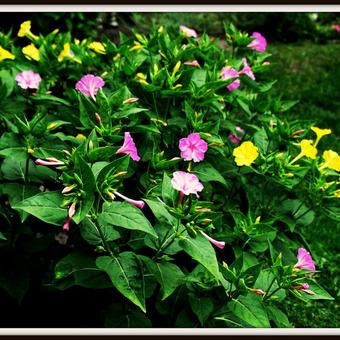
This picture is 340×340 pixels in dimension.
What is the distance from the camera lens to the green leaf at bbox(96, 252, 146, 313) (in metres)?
1.97

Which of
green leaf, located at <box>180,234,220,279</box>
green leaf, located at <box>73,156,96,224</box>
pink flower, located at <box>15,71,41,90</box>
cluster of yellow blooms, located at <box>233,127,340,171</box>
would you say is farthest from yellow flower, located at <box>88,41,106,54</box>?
green leaf, located at <box>180,234,220,279</box>

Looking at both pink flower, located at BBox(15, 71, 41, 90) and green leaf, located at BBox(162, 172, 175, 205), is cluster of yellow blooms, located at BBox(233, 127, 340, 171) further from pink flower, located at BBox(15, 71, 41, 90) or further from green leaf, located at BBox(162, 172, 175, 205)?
pink flower, located at BBox(15, 71, 41, 90)

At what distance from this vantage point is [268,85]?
10.4ft

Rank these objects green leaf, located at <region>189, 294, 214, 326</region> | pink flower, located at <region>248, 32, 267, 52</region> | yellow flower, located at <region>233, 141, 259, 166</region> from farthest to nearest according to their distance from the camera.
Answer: pink flower, located at <region>248, 32, 267, 52</region>
yellow flower, located at <region>233, 141, 259, 166</region>
green leaf, located at <region>189, 294, 214, 326</region>

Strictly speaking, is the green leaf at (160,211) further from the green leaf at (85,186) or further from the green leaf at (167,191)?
the green leaf at (85,186)

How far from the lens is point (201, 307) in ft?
7.57

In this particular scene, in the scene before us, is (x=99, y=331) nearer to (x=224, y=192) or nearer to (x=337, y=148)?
(x=224, y=192)

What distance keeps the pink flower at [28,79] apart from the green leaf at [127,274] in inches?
41.6

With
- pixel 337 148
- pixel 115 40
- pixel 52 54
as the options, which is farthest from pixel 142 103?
pixel 115 40

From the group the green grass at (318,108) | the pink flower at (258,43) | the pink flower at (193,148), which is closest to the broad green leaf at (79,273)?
the pink flower at (193,148)

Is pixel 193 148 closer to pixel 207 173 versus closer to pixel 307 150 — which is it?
pixel 207 173

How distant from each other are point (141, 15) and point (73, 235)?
5.88m

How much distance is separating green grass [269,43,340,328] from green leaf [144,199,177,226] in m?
1.44

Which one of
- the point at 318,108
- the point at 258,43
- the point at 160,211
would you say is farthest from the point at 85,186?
the point at 318,108
